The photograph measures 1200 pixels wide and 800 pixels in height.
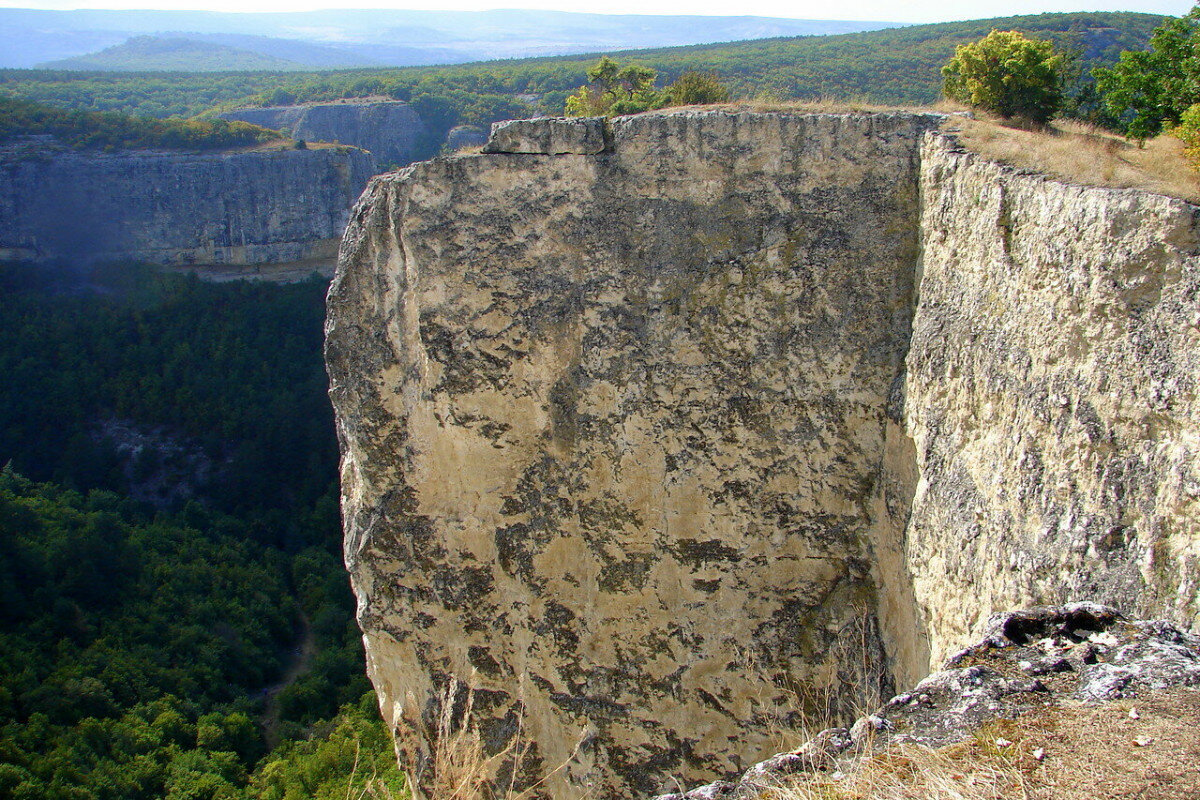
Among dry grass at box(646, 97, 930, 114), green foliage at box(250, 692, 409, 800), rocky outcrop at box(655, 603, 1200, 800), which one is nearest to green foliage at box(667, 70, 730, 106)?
dry grass at box(646, 97, 930, 114)

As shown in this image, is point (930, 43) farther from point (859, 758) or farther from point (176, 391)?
point (859, 758)

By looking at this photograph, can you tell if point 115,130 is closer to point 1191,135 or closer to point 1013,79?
point 1013,79

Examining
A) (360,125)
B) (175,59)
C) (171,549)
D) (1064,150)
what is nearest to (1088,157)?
(1064,150)

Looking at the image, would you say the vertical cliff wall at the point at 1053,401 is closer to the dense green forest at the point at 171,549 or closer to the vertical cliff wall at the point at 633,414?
the vertical cliff wall at the point at 633,414

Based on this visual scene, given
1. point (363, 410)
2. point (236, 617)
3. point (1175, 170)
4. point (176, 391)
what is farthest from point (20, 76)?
point (1175, 170)

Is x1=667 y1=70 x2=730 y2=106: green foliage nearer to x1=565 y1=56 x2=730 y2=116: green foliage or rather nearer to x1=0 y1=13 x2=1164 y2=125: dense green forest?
x1=565 y1=56 x2=730 y2=116: green foliage

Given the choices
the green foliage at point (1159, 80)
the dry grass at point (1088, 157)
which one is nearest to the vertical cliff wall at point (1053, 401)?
the dry grass at point (1088, 157)

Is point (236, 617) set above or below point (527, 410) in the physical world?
below
